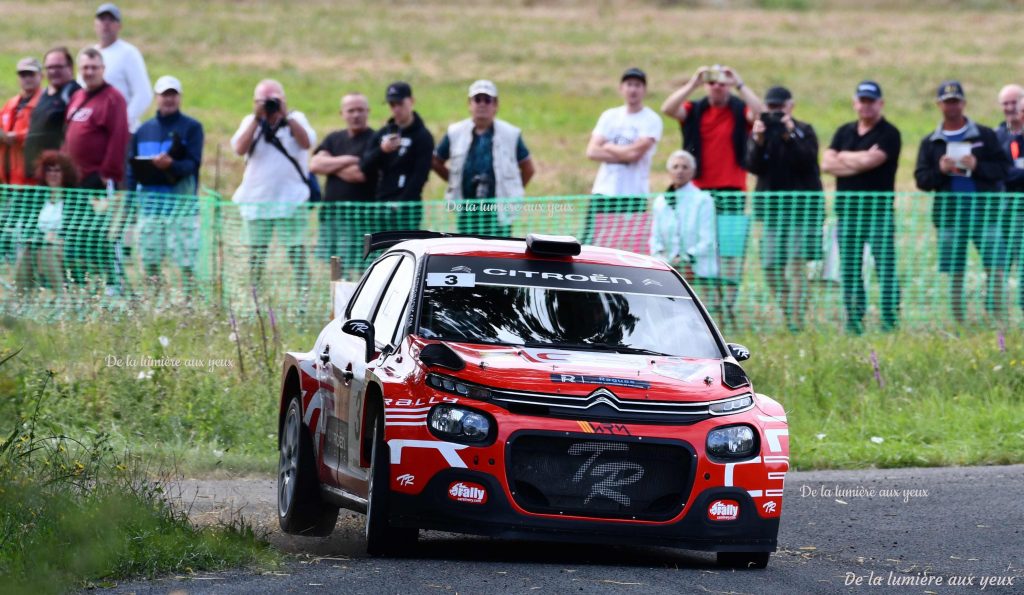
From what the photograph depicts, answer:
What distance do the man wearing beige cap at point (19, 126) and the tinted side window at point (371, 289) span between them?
24.0ft

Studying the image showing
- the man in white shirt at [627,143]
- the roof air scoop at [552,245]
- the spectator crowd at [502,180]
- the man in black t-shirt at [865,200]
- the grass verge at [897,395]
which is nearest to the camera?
the roof air scoop at [552,245]

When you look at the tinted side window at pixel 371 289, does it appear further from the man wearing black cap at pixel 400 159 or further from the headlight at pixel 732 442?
the man wearing black cap at pixel 400 159

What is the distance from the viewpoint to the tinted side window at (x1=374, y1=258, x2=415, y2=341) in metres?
8.54

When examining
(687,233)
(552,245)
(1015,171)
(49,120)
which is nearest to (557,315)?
(552,245)

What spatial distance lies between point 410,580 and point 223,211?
353 inches

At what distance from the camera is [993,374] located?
13.7 m

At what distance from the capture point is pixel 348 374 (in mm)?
8531

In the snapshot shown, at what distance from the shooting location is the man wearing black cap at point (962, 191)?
14.9 metres

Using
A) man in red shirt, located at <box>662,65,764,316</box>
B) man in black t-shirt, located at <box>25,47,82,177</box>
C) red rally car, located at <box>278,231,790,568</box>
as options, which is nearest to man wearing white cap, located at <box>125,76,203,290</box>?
man in black t-shirt, located at <box>25,47,82,177</box>

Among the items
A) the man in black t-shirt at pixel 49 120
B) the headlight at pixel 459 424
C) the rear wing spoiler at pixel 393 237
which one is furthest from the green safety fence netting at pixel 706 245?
the headlight at pixel 459 424

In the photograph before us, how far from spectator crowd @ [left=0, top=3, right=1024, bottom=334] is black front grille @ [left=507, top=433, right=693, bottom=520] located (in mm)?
7123

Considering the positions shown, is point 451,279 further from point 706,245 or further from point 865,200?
point 865,200

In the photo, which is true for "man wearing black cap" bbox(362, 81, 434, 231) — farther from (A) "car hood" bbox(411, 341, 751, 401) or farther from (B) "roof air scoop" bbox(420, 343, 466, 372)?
(B) "roof air scoop" bbox(420, 343, 466, 372)

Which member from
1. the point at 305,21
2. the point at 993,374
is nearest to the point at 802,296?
the point at 993,374
